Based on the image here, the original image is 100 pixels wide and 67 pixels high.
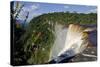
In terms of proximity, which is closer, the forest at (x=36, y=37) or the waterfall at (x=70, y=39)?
the forest at (x=36, y=37)

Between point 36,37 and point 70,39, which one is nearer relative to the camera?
point 36,37

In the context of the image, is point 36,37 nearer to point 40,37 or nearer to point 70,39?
point 40,37

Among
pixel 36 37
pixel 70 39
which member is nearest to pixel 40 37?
pixel 36 37

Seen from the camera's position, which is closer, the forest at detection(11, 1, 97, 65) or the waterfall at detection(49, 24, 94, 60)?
the forest at detection(11, 1, 97, 65)

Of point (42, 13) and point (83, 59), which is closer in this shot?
point (42, 13)

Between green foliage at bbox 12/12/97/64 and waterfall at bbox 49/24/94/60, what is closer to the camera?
green foliage at bbox 12/12/97/64

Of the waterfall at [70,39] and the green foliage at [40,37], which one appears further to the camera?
the waterfall at [70,39]

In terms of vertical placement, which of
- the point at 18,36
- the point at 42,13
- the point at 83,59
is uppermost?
the point at 42,13
